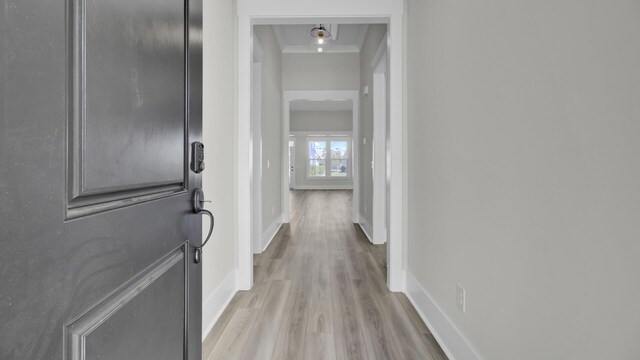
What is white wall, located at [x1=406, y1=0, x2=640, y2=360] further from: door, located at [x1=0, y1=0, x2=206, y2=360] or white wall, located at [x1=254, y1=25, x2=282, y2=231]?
white wall, located at [x1=254, y1=25, x2=282, y2=231]

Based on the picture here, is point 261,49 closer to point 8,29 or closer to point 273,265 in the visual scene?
point 273,265

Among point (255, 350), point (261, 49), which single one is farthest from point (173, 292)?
point (261, 49)

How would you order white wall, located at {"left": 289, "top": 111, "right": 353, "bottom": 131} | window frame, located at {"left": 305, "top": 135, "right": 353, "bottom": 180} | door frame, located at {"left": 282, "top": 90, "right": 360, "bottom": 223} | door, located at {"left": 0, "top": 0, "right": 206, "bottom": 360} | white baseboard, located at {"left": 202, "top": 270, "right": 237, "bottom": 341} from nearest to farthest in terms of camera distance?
door, located at {"left": 0, "top": 0, "right": 206, "bottom": 360}
white baseboard, located at {"left": 202, "top": 270, "right": 237, "bottom": 341}
door frame, located at {"left": 282, "top": 90, "right": 360, "bottom": 223}
white wall, located at {"left": 289, "top": 111, "right": 353, "bottom": 131}
window frame, located at {"left": 305, "top": 135, "right": 353, "bottom": 180}

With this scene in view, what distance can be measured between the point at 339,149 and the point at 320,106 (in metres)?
2.76

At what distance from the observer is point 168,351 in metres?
0.92

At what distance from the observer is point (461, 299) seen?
1.65 meters

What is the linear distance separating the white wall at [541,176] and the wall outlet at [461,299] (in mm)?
38

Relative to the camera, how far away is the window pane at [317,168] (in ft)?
46.8

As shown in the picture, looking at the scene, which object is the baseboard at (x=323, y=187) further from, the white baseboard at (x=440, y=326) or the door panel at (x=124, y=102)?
the door panel at (x=124, y=102)

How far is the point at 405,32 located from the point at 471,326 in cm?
208

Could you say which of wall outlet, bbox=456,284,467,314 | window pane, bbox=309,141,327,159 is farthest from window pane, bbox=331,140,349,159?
wall outlet, bbox=456,284,467,314

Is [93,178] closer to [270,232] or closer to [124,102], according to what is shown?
[124,102]

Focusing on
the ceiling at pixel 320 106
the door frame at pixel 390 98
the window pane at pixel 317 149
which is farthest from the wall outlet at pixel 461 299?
the window pane at pixel 317 149

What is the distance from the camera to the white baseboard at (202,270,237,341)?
1993mm
